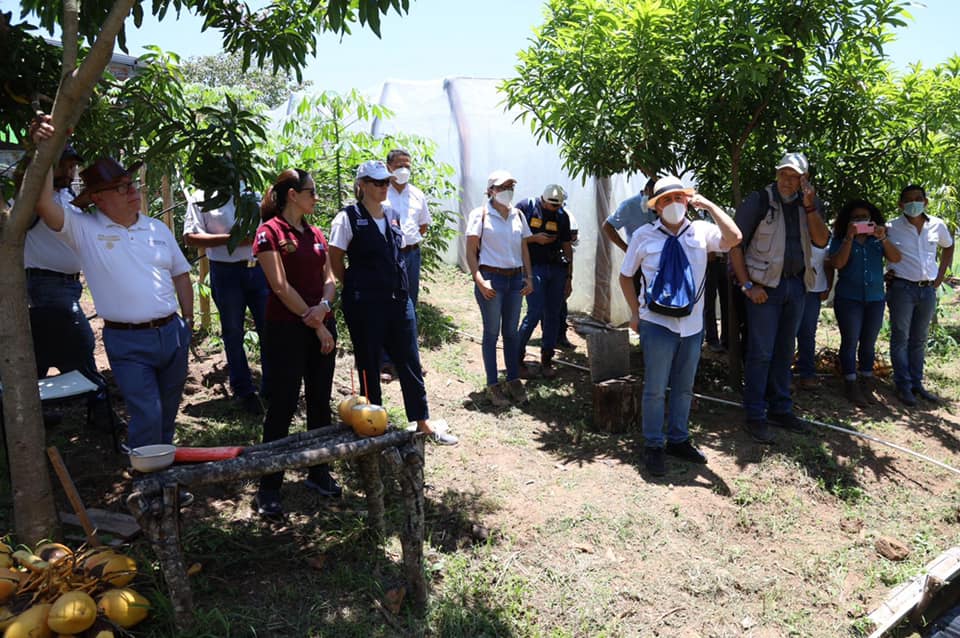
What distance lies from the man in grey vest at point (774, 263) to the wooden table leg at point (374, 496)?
2.99 meters

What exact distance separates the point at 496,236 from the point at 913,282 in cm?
368

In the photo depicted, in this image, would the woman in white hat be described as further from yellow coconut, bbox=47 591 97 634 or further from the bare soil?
yellow coconut, bbox=47 591 97 634

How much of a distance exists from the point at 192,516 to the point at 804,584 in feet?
10.5

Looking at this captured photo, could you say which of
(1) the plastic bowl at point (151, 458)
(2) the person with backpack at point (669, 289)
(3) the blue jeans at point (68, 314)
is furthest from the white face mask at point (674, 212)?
(3) the blue jeans at point (68, 314)

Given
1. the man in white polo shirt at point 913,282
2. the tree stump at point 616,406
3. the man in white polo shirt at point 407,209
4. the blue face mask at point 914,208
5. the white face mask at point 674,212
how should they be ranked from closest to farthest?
the white face mask at point 674,212
the tree stump at point 616,406
the blue face mask at point 914,208
the man in white polo shirt at point 913,282
the man in white polo shirt at point 407,209

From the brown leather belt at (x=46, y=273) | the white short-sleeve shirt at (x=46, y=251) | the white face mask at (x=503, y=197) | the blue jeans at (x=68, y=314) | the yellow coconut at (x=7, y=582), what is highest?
the white face mask at (x=503, y=197)

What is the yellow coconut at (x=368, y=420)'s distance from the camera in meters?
3.15

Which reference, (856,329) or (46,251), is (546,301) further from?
(46,251)

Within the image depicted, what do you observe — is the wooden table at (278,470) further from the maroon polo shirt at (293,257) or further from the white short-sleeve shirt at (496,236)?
the white short-sleeve shirt at (496,236)

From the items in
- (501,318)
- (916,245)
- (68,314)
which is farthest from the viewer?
(916,245)

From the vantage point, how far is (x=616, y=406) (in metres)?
5.41

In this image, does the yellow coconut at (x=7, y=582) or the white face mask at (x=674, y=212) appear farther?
the white face mask at (x=674, y=212)

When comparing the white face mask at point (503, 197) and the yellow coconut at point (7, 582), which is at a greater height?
the white face mask at point (503, 197)

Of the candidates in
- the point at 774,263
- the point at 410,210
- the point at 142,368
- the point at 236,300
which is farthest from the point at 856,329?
the point at 142,368
